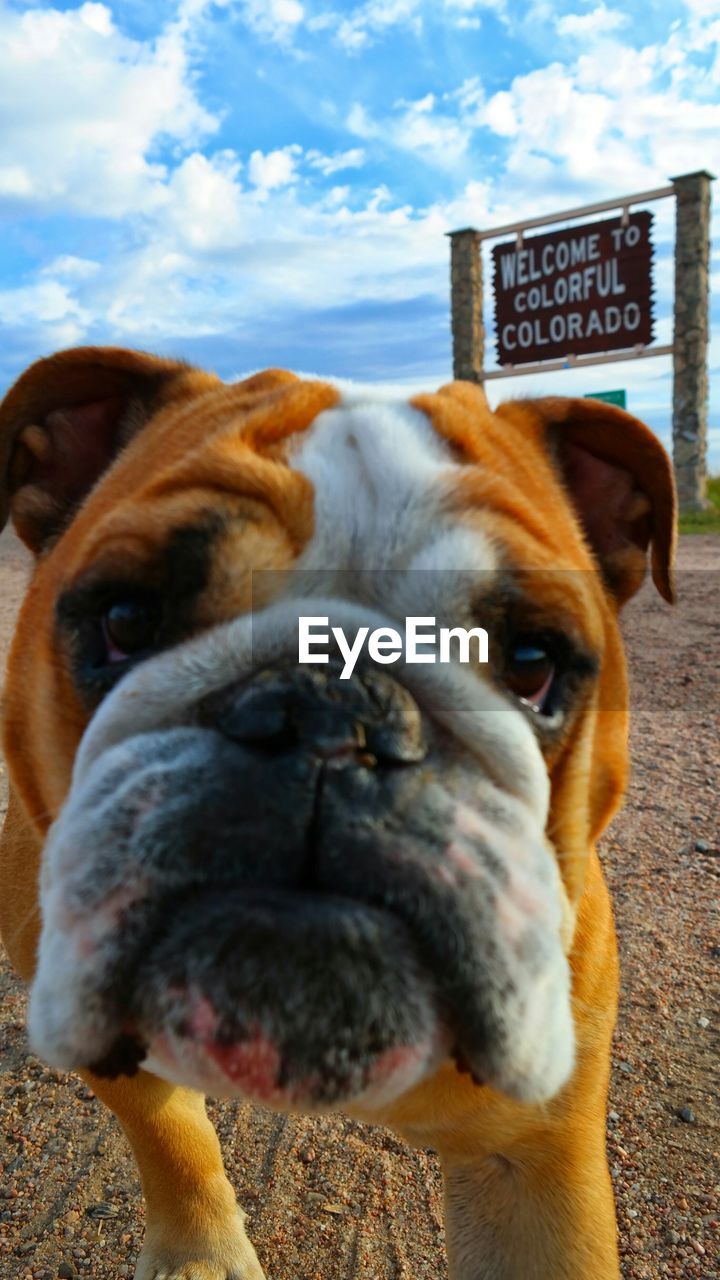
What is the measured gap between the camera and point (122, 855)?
4.89 feet

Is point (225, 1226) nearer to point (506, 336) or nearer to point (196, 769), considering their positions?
point (196, 769)

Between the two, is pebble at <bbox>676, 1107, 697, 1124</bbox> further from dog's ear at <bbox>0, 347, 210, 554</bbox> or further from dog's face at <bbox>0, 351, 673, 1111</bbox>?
dog's ear at <bbox>0, 347, 210, 554</bbox>

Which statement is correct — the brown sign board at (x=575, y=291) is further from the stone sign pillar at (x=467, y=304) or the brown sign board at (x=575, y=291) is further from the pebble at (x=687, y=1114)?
the pebble at (x=687, y=1114)

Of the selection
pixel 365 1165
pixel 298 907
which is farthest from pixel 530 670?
pixel 365 1165

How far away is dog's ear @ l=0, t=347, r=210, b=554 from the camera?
252cm

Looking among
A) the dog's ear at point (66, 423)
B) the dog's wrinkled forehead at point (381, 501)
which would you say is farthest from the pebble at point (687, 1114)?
the dog's ear at point (66, 423)

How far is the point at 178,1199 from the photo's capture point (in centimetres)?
262

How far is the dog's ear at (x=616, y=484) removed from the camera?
2.59 m

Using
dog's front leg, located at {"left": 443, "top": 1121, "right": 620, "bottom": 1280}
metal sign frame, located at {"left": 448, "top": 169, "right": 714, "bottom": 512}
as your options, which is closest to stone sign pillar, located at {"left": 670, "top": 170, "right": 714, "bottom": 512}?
metal sign frame, located at {"left": 448, "top": 169, "right": 714, "bottom": 512}

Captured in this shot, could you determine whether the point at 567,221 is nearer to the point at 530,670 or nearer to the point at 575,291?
the point at 575,291

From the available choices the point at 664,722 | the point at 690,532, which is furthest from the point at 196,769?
the point at 690,532

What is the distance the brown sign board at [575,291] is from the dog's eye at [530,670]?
17152 millimetres

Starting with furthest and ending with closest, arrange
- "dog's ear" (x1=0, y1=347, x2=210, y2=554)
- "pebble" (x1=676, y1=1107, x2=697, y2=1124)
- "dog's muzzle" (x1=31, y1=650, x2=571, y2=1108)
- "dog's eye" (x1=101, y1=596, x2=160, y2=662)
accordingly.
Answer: "pebble" (x1=676, y1=1107, x2=697, y2=1124) → "dog's ear" (x1=0, y1=347, x2=210, y2=554) → "dog's eye" (x1=101, y1=596, x2=160, y2=662) → "dog's muzzle" (x1=31, y1=650, x2=571, y2=1108)

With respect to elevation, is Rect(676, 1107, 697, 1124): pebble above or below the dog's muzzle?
below
